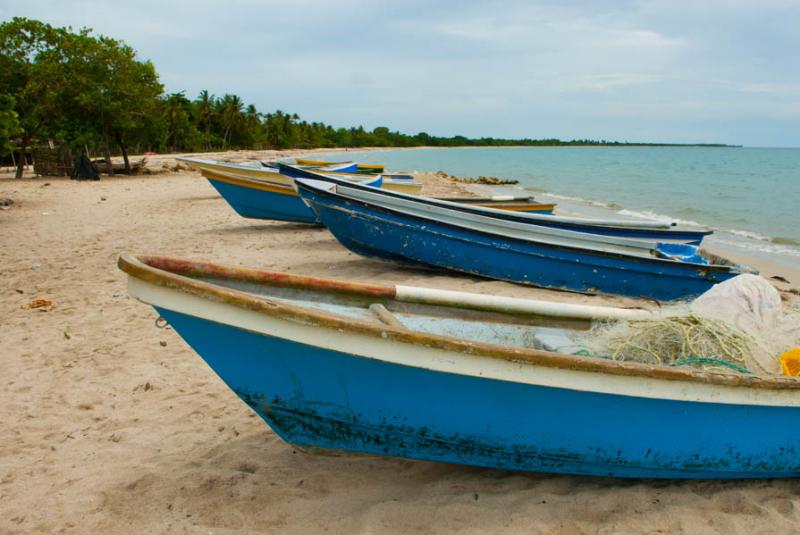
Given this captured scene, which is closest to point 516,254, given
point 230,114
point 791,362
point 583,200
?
point 791,362

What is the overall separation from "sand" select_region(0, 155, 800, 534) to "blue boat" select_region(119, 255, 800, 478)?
0.61ft

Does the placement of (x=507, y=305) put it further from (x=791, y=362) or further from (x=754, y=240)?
(x=754, y=240)

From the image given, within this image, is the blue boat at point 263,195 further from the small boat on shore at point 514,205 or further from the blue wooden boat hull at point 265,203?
the small boat on shore at point 514,205

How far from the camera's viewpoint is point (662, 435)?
283 centimetres

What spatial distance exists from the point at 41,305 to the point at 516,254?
5.24m

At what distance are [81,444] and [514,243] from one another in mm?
5104

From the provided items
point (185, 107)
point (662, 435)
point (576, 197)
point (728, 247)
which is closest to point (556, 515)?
point (662, 435)

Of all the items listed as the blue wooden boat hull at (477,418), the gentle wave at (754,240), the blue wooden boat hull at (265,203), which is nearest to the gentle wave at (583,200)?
the gentle wave at (754,240)

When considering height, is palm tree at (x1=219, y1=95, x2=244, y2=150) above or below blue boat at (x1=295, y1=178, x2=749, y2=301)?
above

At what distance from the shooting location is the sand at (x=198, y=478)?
281cm

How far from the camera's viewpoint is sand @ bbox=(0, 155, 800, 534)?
281 cm

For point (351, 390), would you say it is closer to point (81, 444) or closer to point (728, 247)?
point (81, 444)

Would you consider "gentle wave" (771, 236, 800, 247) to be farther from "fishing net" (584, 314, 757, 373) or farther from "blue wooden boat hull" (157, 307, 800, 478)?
"blue wooden boat hull" (157, 307, 800, 478)

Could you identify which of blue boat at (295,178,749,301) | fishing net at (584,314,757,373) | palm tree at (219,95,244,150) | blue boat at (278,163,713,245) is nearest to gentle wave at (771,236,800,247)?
blue boat at (278,163,713,245)
